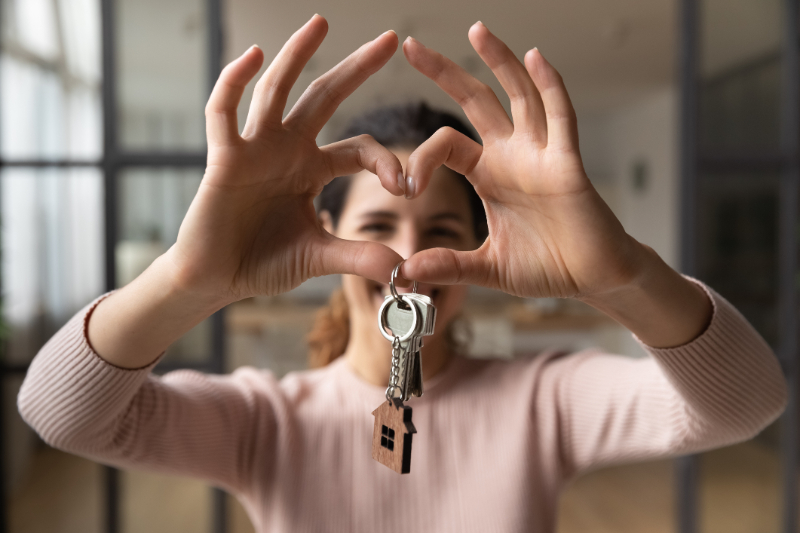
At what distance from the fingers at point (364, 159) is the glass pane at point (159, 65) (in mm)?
1062

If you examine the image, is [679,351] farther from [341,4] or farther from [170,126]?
[341,4]

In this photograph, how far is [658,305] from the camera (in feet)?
2.34

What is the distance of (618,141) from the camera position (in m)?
7.15

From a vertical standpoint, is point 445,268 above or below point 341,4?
below

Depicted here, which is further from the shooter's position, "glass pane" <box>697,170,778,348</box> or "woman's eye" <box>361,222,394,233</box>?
"glass pane" <box>697,170,778,348</box>

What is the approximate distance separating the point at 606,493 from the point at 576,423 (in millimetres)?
2656

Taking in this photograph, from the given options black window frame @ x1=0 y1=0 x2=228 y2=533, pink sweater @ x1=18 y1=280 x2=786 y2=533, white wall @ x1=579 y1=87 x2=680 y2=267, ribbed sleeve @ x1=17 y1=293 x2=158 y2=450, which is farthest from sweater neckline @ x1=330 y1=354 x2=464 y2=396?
white wall @ x1=579 y1=87 x2=680 y2=267

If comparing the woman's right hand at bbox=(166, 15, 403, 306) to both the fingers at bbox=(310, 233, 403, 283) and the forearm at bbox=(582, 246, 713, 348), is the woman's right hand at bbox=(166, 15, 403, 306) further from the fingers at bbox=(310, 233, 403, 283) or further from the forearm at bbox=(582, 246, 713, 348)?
the forearm at bbox=(582, 246, 713, 348)

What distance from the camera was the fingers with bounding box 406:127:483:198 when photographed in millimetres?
624

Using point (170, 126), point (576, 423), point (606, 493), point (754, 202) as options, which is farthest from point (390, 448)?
point (606, 493)

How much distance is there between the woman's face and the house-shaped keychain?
369 mm

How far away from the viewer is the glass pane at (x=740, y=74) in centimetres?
166

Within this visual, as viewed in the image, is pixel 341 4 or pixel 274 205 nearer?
pixel 274 205

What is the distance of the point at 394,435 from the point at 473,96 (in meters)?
0.38
